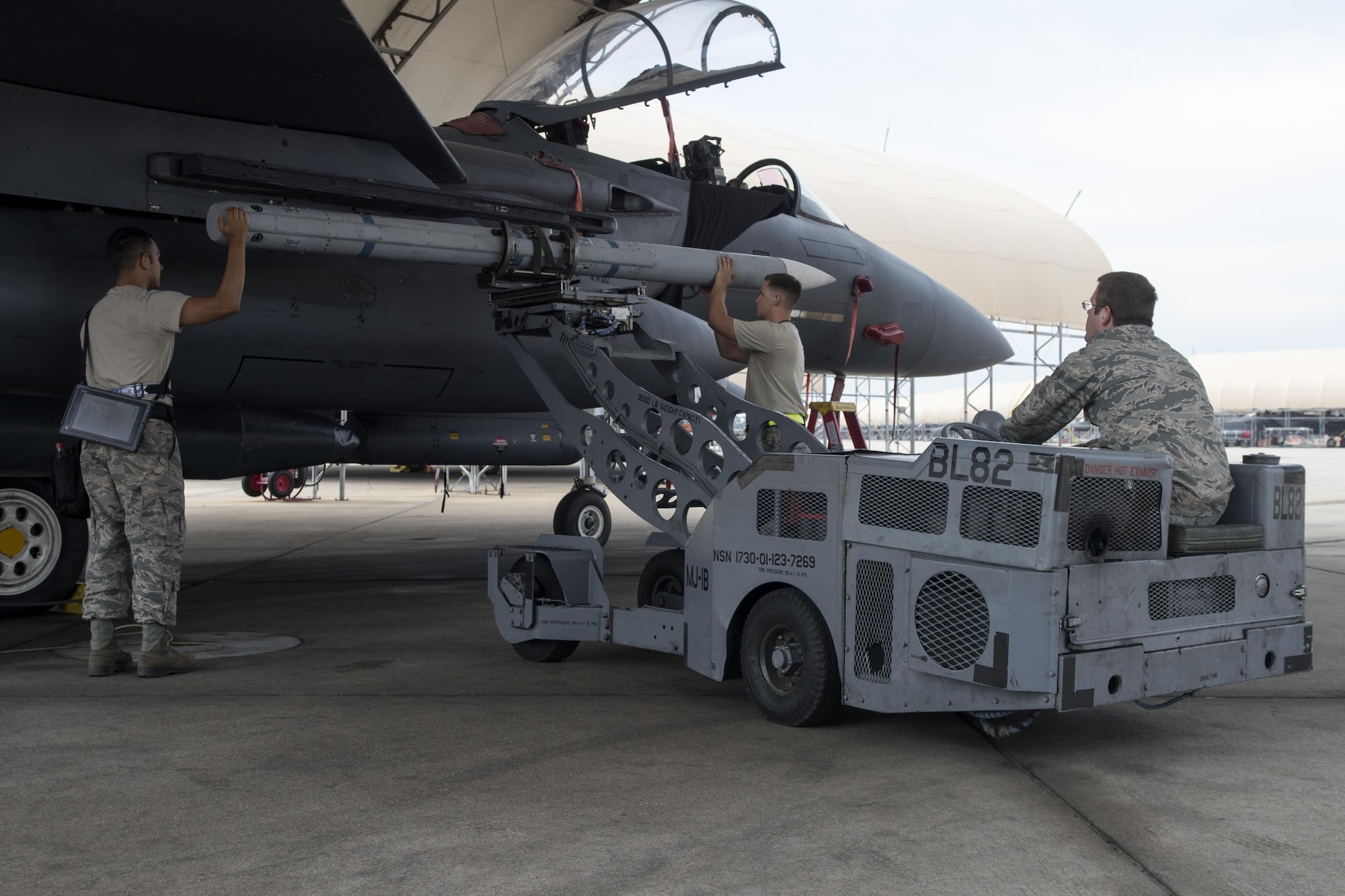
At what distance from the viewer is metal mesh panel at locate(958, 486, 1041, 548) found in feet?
10.8

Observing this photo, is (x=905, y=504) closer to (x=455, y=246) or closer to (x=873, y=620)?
(x=873, y=620)

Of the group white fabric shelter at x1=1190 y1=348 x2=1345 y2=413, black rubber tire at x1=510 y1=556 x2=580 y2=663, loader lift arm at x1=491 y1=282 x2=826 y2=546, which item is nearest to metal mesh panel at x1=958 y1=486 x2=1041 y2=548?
loader lift arm at x1=491 y1=282 x2=826 y2=546

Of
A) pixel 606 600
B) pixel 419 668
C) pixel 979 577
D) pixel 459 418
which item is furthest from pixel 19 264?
pixel 979 577

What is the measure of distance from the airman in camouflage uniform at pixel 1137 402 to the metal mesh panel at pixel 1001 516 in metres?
0.73

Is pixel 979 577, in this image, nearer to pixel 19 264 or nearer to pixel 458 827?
pixel 458 827

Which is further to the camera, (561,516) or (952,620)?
(561,516)

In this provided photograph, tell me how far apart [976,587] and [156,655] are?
3608mm

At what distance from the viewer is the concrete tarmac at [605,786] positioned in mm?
2604

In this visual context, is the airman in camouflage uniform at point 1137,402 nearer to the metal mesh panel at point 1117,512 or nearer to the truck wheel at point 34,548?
the metal mesh panel at point 1117,512

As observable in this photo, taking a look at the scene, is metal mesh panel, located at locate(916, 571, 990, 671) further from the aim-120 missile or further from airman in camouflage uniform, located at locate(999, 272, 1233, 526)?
the aim-120 missile

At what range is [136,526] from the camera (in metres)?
4.85

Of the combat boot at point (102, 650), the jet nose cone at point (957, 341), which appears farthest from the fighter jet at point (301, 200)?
the jet nose cone at point (957, 341)

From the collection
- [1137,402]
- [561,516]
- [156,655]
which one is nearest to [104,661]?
[156,655]

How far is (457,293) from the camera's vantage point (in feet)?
23.7
